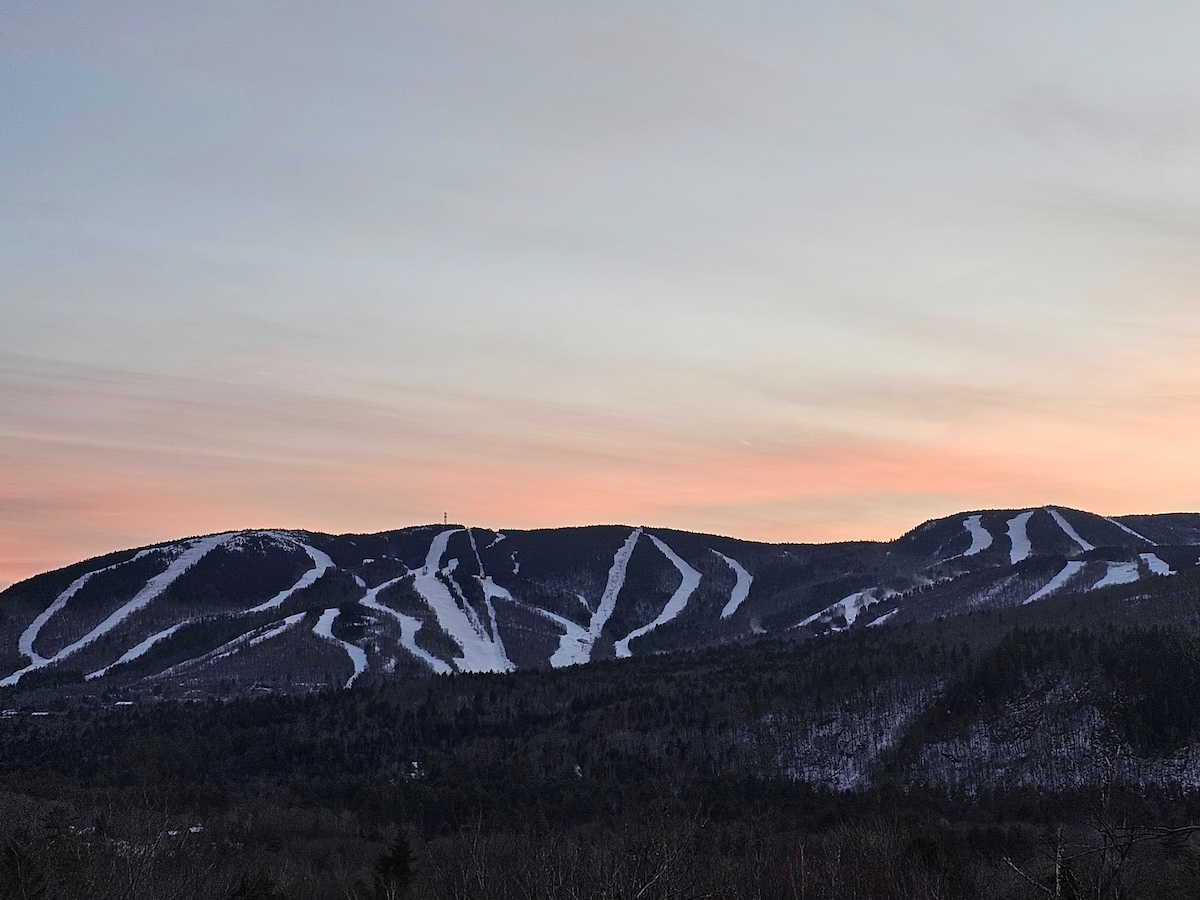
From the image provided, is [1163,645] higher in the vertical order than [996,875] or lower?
higher

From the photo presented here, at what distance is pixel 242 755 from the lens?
14350 cm

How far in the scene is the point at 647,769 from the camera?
128 m

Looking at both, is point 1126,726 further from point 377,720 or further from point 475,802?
point 377,720

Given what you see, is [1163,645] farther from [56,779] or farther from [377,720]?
[56,779]

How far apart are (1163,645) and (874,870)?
8216 cm

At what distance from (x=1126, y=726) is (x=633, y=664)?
84585mm

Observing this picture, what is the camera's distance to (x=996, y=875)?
6400cm

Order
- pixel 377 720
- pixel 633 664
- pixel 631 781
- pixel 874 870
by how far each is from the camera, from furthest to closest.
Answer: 1. pixel 633 664
2. pixel 377 720
3. pixel 631 781
4. pixel 874 870

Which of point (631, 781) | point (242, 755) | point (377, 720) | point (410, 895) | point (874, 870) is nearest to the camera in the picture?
point (874, 870)

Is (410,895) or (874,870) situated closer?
(874,870)

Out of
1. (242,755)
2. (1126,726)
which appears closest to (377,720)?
(242,755)

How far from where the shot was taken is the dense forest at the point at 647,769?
61.7 metres

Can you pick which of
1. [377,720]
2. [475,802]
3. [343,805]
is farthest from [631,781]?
[377,720]

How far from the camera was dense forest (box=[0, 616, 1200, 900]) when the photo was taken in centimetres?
6166
